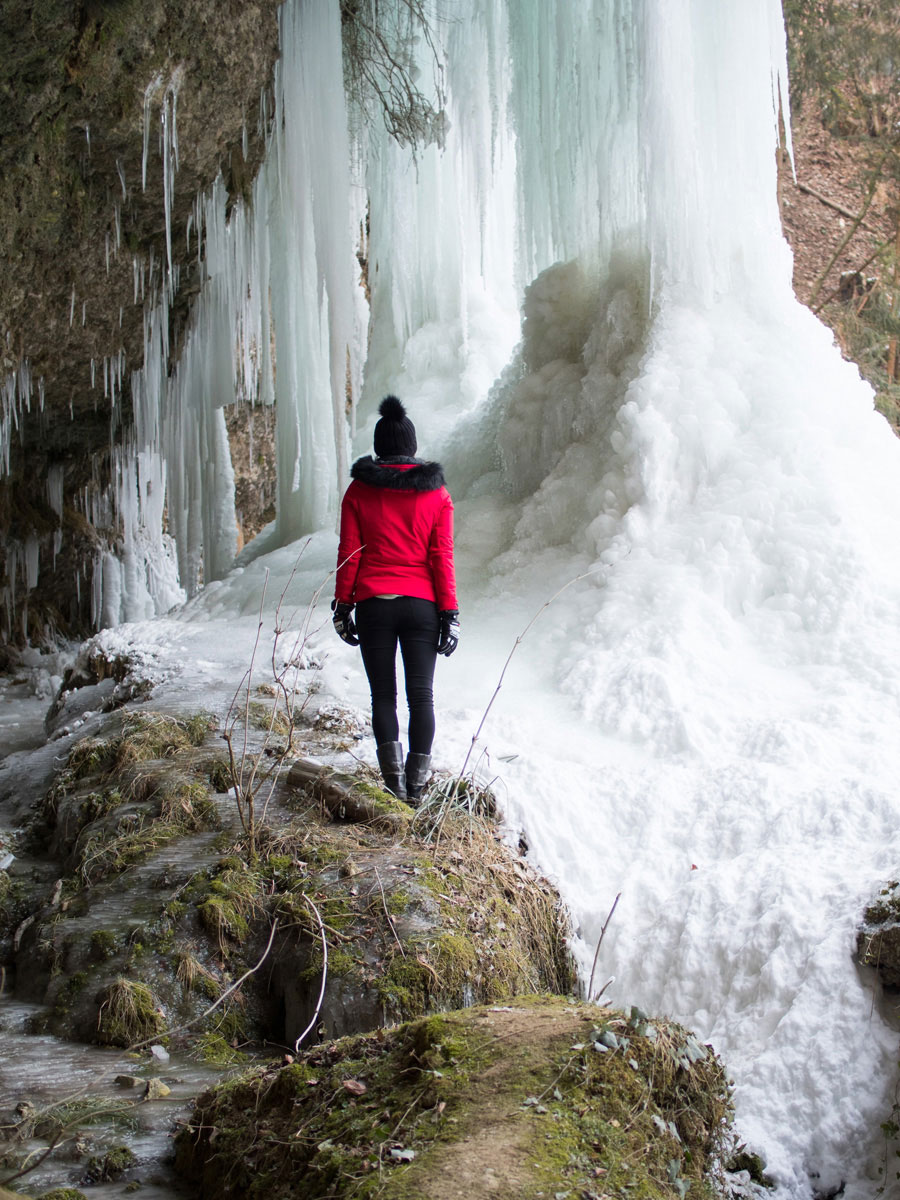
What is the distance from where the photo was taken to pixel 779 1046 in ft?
10.6

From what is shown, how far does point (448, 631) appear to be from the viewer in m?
4.12

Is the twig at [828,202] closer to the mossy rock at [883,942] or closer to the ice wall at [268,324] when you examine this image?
the ice wall at [268,324]

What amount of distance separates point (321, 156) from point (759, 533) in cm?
403

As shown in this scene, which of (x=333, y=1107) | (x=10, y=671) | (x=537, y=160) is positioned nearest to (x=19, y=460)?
(x=10, y=671)

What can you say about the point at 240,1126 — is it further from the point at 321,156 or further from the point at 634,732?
the point at 321,156

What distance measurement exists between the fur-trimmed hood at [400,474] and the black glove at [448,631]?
486 millimetres

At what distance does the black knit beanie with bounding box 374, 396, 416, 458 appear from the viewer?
4.19m

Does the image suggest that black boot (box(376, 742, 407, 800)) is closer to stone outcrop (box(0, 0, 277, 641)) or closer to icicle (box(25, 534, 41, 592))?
stone outcrop (box(0, 0, 277, 641))

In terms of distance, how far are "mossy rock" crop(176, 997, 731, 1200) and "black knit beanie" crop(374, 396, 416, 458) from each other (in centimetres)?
231

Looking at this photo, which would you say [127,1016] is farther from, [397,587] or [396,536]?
[396,536]

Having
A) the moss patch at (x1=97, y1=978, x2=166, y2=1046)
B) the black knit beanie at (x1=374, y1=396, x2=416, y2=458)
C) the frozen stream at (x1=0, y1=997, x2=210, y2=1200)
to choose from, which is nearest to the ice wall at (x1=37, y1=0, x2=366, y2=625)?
the black knit beanie at (x1=374, y1=396, x2=416, y2=458)

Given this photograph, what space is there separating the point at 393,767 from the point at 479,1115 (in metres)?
2.15

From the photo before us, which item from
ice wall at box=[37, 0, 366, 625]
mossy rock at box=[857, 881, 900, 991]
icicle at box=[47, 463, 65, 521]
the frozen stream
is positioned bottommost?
the frozen stream

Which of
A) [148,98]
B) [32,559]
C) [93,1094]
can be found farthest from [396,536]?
[32,559]
